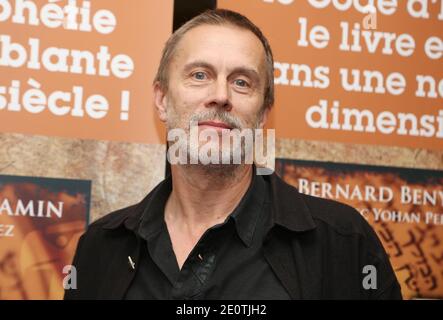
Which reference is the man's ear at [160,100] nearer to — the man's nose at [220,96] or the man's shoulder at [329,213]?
the man's nose at [220,96]

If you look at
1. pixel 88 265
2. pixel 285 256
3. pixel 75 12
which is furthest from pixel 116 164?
pixel 285 256

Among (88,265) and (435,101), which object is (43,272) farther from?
(435,101)

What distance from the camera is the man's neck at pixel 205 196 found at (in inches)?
73.0

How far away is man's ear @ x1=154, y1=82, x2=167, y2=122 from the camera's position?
2.00 meters

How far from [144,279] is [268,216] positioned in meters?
0.42

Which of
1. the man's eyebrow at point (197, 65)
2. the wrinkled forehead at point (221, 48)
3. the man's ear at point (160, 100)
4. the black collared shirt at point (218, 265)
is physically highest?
the wrinkled forehead at point (221, 48)

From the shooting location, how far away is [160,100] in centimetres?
203

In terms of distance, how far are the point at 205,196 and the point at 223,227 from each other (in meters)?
0.18

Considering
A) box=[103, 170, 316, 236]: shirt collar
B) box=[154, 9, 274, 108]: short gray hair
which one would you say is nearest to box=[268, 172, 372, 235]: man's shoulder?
box=[103, 170, 316, 236]: shirt collar

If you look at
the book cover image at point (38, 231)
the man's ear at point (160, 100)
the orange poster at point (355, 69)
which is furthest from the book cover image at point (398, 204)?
the book cover image at point (38, 231)

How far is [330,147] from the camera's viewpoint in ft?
7.66

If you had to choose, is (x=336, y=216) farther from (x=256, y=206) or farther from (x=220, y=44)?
(x=220, y=44)

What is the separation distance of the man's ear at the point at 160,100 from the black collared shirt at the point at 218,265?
40 cm
